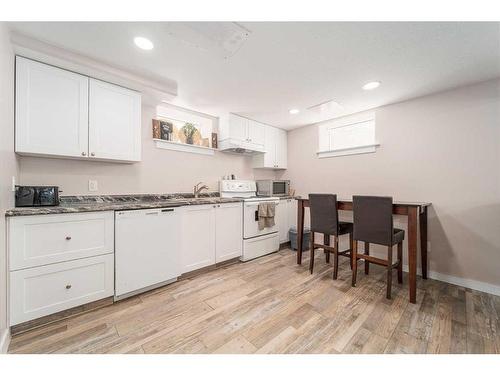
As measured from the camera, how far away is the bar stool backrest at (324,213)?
7.50 feet

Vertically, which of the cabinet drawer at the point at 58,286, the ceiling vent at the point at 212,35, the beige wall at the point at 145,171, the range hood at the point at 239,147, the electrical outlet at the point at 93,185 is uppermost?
the ceiling vent at the point at 212,35

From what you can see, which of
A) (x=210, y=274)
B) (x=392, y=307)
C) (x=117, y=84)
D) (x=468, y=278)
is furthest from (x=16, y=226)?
(x=468, y=278)

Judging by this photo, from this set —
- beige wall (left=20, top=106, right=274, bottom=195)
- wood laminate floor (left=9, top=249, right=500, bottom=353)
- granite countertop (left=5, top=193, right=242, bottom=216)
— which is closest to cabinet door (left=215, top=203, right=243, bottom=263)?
granite countertop (left=5, top=193, right=242, bottom=216)

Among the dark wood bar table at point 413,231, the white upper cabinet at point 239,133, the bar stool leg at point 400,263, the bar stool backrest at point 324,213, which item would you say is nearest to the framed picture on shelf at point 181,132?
the white upper cabinet at point 239,133

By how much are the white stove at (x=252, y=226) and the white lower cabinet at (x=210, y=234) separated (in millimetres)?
96

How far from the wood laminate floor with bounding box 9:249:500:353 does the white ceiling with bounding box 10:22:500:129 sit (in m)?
2.14

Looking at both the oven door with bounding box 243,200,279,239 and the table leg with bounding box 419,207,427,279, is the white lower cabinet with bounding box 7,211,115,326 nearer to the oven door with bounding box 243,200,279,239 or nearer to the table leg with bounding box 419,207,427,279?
the oven door with bounding box 243,200,279,239

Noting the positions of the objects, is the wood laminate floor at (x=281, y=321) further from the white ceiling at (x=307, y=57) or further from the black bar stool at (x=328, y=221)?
the white ceiling at (x=307, y=57)

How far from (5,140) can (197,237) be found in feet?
5.56

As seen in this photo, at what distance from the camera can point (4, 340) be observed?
4.01 ft

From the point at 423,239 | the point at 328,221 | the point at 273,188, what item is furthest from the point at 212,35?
the point at 423,239

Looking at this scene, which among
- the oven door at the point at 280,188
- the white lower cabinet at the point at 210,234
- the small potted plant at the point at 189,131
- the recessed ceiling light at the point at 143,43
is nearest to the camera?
the recessed ceiling light at the point at 143,43

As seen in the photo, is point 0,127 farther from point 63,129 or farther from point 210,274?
point 210,274
